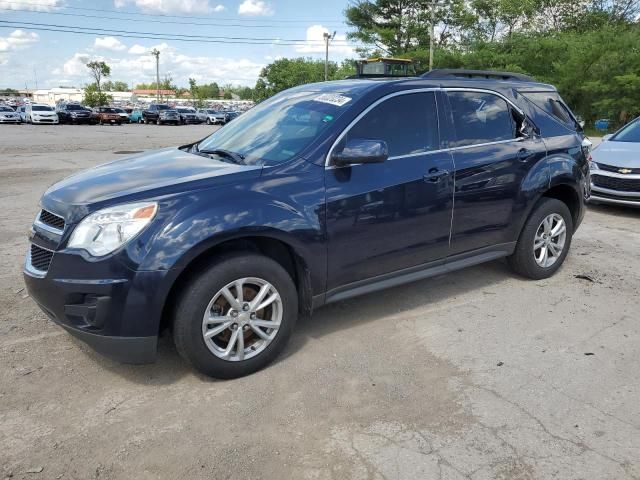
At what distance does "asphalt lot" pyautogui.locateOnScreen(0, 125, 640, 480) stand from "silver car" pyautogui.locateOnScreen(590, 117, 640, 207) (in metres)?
3.82

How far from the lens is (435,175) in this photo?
3949mm

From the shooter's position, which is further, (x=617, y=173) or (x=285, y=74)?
(x=285, y=74)

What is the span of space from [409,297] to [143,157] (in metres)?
2.49

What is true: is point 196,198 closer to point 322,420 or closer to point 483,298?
point 322,420

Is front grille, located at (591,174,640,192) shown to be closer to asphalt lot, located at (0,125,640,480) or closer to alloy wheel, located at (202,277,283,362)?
asphalt lot, located at (0,125,640,480)

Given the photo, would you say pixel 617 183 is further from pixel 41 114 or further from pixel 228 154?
pixel 41 114

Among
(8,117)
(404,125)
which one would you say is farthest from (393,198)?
(8,117)

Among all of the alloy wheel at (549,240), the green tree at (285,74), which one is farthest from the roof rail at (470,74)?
the green tree at (285,74)

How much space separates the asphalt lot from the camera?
2.56 meters

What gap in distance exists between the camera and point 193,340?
9.96 ft

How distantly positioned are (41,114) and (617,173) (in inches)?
1541

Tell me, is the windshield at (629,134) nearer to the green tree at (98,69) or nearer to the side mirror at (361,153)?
the side mirror at (361,153)

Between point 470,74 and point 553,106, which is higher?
point 470,74

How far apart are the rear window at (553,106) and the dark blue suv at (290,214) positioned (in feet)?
0.15
